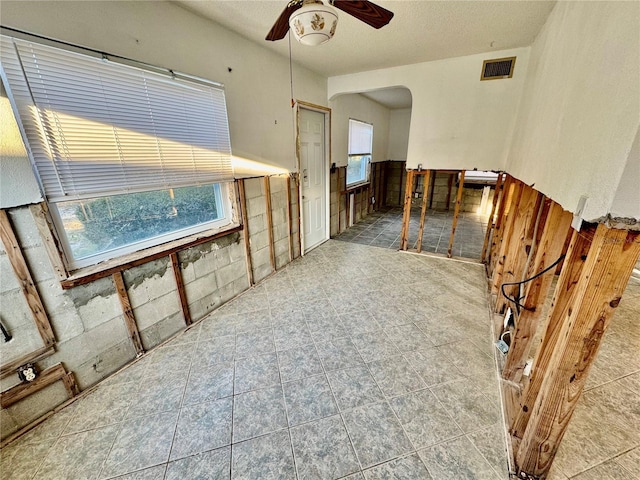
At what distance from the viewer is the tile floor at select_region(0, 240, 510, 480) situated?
4.42 ft

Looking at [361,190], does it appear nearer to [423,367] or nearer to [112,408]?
[423,367]

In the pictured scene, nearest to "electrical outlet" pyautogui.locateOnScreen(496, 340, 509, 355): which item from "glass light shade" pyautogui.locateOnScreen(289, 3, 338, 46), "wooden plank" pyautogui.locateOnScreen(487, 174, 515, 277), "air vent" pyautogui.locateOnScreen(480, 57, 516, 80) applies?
"wooden plank" pyautogui.locateOnScreen(487, 174, 515, 277)

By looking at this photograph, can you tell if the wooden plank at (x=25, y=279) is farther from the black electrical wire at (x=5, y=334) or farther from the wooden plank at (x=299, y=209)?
the wooden plank at (x=299, y=209)

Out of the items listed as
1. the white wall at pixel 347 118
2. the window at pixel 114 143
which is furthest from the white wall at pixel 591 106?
the white wall at pixel 347 118

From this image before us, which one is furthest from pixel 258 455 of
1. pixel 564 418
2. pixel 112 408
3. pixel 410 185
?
pixel 410 185

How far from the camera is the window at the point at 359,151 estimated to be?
5.18 metres

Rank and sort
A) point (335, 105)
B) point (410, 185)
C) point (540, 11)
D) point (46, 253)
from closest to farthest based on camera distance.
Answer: point (46, 253) < point (540, 11) < point (410, 185) < point (335, 105)

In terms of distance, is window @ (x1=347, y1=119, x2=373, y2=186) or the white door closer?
the white door

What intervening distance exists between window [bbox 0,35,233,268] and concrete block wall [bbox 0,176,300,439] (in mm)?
183

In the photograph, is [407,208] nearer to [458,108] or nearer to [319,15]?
[458,108]

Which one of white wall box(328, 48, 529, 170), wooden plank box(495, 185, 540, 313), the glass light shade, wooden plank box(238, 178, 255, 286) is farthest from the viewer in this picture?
white wall box(328, 48, 529, 170)

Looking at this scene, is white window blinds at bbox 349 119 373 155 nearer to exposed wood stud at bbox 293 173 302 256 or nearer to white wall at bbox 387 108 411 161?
white wall at bbox 387 108 411 161

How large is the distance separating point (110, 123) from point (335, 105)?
134 inches

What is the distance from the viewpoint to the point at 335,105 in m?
4.23
